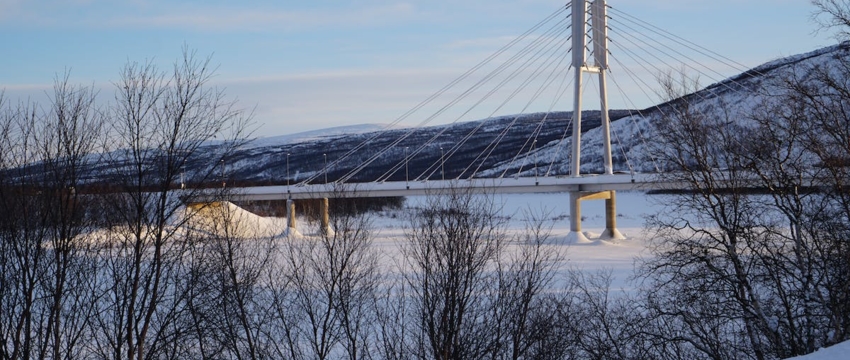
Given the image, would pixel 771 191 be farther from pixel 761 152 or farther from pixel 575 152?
pixel 575 152

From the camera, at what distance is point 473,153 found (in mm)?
119000

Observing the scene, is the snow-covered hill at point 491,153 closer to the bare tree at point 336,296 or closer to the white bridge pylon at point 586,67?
the white bridge pylon at point 586,67

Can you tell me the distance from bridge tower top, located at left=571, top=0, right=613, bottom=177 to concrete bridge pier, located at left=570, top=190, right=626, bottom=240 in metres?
1.78

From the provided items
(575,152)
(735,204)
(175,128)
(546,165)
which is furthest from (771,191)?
(546,165)

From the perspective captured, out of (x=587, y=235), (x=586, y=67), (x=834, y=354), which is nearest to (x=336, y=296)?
(x=834, y=354)

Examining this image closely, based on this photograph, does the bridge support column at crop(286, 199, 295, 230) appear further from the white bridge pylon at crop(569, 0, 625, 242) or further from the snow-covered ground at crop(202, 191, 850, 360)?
the white bridge pylon at crop(569, 0, 625, 242)

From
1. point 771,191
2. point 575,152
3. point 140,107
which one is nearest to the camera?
point 140,107

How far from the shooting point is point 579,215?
46.2m

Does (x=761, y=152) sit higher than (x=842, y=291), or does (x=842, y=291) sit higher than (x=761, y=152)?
(x=761, y=152)

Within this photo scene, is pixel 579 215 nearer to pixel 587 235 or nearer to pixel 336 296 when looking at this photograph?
pixel 587 235

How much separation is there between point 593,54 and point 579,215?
8587 mm

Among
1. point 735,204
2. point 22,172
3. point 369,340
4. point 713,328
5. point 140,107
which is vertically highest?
point 140,107

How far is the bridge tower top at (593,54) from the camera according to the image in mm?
41769

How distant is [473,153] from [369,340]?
101 m
